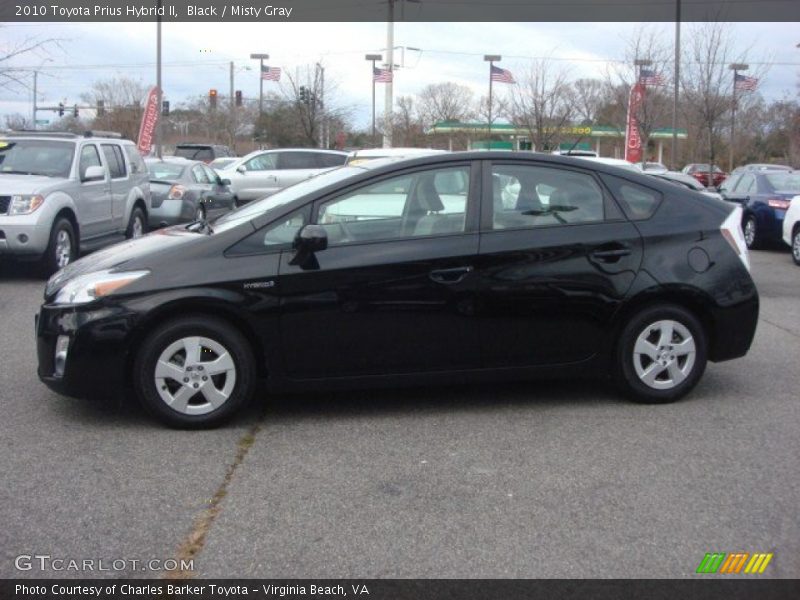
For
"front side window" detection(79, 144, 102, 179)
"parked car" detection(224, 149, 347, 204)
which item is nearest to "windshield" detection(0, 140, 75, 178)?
"front side window" detection(79, 144, 102, 179)

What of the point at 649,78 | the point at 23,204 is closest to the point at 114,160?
the point at 23,204

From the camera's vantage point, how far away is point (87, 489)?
14.1 ft

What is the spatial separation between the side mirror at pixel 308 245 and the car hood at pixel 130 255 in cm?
58

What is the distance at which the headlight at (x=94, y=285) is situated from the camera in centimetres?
510

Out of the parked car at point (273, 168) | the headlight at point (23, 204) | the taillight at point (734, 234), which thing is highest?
the parked car at point (273, 168)

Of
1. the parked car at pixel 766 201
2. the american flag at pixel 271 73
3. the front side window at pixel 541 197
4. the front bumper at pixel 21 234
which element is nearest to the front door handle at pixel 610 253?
the front side window at pixel 541 197

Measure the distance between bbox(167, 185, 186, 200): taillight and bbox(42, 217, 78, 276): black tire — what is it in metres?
4.34

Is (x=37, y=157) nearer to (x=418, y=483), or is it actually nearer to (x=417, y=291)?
(x=417, y=291)

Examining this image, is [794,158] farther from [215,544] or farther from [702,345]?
[215,544]

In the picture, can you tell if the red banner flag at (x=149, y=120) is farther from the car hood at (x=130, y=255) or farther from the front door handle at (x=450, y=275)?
the front door handle at (x=450, y=275)

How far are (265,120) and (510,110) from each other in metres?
24.3

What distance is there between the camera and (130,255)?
17.6 ft
